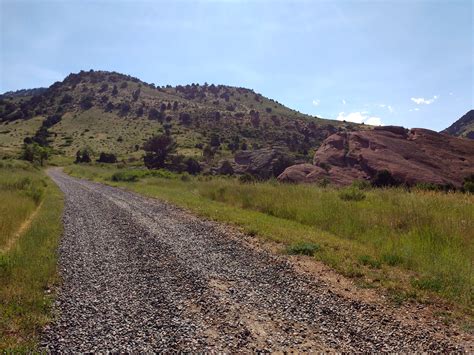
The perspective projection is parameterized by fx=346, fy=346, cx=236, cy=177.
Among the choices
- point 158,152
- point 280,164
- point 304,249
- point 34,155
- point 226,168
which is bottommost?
point 304,249

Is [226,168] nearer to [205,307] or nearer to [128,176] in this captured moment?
[128,176]

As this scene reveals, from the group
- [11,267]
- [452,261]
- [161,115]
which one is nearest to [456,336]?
[452,261]

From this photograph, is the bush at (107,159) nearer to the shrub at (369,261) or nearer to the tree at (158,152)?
the tree at (158,152)

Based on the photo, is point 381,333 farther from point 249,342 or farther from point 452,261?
point 452,261

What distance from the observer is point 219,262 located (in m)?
8.25

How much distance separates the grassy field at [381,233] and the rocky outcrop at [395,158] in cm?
990

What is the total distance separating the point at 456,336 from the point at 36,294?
255 inches

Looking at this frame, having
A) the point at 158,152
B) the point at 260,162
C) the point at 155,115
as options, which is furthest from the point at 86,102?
the point at 260,162

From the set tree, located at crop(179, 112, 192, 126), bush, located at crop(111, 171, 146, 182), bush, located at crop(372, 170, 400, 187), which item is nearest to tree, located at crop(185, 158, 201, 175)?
bush, located at crop(111, 171, 146, 182)

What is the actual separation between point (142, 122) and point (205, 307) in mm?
103088

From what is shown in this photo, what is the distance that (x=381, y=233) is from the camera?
971cm

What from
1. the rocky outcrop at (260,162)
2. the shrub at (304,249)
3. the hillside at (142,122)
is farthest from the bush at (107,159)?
the shrub at (304,249)

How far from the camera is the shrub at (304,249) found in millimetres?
8664

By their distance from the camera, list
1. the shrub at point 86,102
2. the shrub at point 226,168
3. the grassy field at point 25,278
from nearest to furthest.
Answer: the grassy field at point 25,278
the shrub at point 226,168
the shrub at point 86,102
